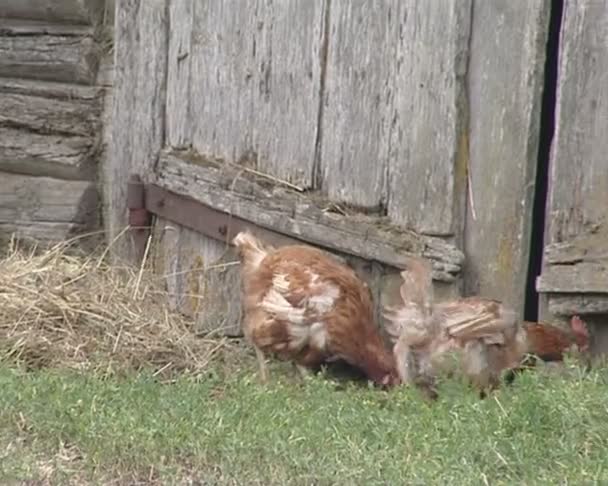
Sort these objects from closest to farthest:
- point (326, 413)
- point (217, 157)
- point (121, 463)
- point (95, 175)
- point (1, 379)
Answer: point (121, 463)
point (326, 413)
point (1, 379)
point (217, 157)
point (95, 175)

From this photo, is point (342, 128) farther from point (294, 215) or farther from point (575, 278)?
point (575, 278)

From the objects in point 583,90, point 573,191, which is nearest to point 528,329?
point 573,191

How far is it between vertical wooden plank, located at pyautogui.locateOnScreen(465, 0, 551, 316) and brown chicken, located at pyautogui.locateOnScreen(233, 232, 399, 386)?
462 mm

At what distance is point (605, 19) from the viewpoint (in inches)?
213

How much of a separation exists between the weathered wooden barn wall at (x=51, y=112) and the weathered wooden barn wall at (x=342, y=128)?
18cm

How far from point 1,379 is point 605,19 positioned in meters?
2.47

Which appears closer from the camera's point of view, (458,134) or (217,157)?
(458,134)

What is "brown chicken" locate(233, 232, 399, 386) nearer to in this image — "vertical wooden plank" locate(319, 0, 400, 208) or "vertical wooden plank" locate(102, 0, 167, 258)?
"vertical wooden plank" locate(319, 0, 400, 208)

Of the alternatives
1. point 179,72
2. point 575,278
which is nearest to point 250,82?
point 179,72

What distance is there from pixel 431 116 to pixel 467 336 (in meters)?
0.86

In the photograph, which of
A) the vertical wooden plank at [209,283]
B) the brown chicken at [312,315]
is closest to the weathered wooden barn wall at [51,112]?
the vertical wooden plank at [209,283]

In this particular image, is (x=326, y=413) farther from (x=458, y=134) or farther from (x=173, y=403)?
(x=458, y=134)

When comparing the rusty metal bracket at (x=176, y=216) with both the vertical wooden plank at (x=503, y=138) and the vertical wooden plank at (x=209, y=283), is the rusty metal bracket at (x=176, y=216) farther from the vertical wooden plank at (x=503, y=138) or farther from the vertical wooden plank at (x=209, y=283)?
the vertical wooden plank at (x=503, y=138)

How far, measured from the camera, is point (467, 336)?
5691 mm
